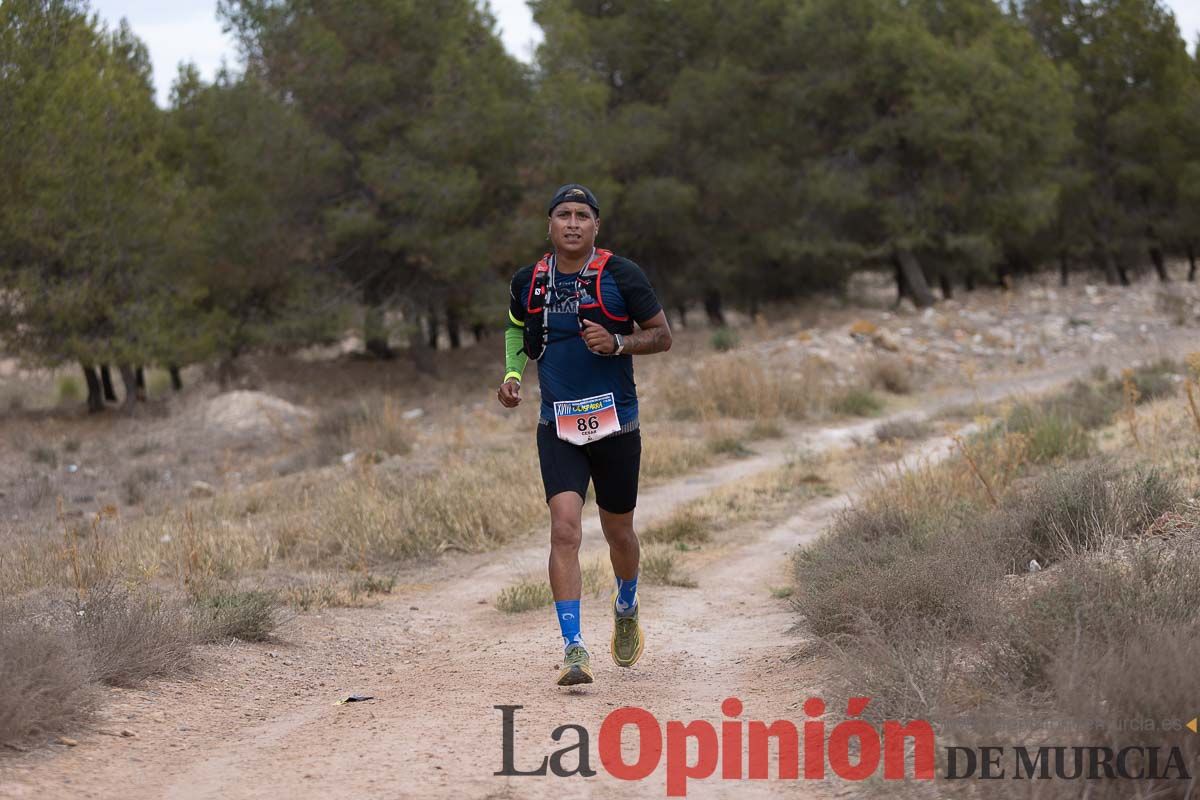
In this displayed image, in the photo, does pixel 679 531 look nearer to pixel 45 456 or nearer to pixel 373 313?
pixel 45 456

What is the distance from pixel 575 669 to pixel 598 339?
1.32m

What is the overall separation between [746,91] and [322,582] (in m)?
22.4

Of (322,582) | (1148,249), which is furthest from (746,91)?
(322,582)

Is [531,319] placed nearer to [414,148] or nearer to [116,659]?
[116,659]

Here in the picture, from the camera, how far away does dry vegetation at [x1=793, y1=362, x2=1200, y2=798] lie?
363 cm

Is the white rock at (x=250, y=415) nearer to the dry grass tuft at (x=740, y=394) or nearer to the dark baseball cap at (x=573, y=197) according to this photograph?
the dry grass tuft at (x=740, y=394)

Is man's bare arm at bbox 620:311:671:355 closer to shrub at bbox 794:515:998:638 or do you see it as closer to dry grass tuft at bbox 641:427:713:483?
shrub at bbox 794:515:998:638

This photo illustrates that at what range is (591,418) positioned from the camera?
5059mm

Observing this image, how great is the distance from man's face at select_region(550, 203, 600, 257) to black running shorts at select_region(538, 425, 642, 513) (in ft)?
2.45

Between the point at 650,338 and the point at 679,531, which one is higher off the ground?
the point at 650,338

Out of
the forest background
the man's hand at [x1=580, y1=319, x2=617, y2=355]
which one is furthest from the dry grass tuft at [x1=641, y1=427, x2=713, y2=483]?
the forest background

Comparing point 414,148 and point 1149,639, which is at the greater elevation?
point 414,148

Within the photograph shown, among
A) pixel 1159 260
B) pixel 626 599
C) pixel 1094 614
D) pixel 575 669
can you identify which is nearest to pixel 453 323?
pixel 1159 260

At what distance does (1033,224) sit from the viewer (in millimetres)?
28750
